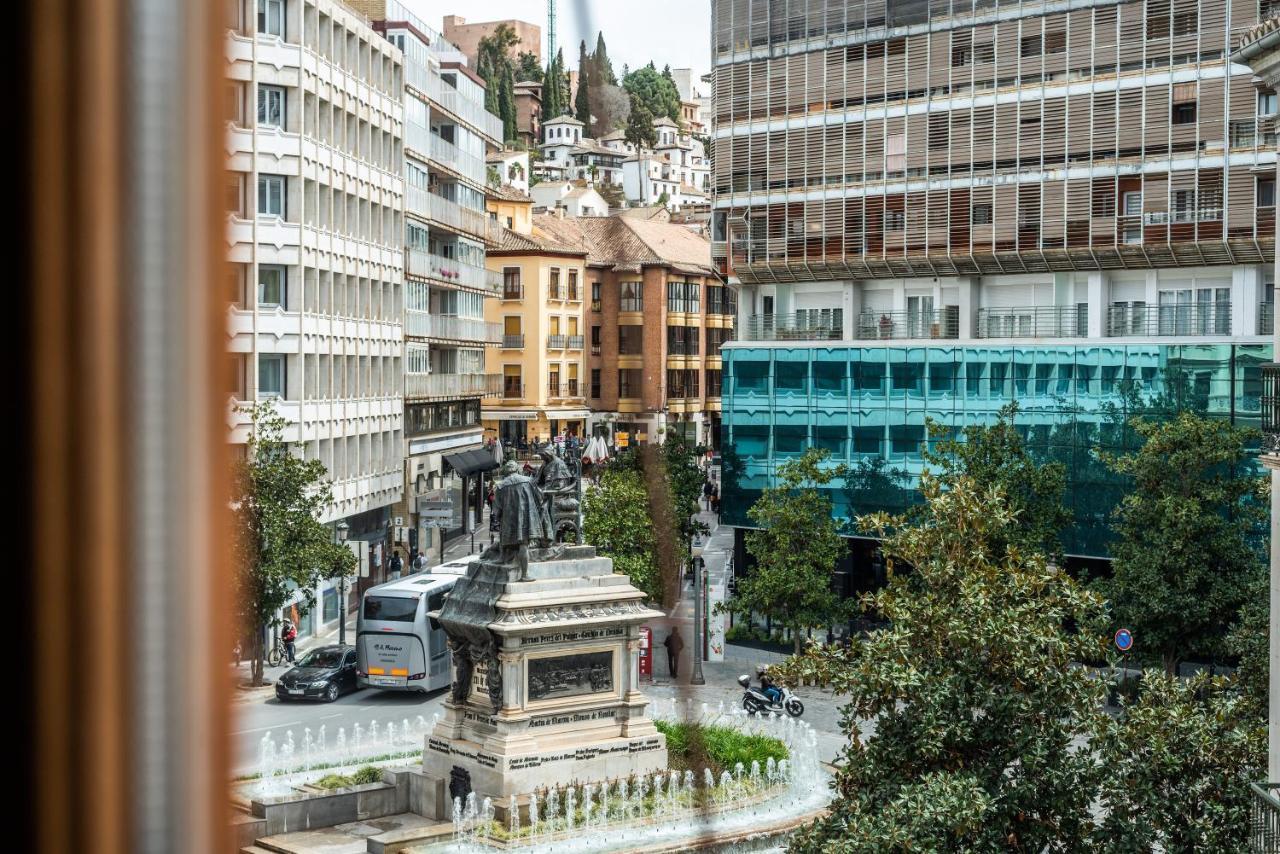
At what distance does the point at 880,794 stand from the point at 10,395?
642 inches

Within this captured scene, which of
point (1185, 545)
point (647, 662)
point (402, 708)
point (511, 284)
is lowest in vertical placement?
point (402, 708)

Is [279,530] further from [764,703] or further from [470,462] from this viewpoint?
[470,462]

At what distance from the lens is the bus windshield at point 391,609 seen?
118 ft

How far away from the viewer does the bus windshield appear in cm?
3600

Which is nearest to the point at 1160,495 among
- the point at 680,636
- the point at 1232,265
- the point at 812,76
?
the point at 1232,265

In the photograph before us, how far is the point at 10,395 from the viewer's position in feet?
3.19

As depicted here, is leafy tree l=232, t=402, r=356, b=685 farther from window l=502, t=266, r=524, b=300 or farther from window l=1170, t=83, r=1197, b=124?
window l=502, t=266, r=524, b=300

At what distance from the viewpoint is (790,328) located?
47.5m

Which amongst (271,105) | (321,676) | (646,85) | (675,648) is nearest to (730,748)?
(321,676)

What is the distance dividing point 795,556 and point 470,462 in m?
27.1

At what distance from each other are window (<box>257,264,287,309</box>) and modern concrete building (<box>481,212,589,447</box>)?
102 feet

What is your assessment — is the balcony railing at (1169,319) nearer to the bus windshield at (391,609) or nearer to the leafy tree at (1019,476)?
the leafy tree at (1019,476)

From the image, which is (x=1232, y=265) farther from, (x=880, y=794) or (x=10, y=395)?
(x=10, y=395)

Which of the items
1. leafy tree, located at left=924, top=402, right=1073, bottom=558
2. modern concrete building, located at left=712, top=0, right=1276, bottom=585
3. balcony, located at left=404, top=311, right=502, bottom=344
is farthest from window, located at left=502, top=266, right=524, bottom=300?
leafy tree, located at left=924, top=402, right=1073, bottom=558
